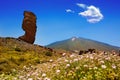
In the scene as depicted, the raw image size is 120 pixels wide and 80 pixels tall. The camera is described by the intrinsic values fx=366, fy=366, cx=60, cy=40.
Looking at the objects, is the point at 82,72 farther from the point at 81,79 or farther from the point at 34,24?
the point at 34,24

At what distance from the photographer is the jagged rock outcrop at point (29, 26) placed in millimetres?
68688

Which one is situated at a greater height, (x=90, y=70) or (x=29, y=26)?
(x=29, y=26)

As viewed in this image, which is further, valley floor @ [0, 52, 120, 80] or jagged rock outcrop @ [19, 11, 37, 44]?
jagged rock outcrop @ [19, 11, 37, 44]

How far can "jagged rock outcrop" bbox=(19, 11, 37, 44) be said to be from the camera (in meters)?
68.7

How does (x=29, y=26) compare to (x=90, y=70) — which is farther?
(x=29, y=26)

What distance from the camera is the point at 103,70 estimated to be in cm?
1445

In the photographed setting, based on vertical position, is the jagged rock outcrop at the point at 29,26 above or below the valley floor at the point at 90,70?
above

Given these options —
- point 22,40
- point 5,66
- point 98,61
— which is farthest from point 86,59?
point 22,40

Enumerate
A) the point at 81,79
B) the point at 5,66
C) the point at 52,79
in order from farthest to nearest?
the point at 5,66 < the point at 52,79 < the point at 81,79

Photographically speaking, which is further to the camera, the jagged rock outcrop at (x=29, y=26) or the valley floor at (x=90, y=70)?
the jagged rock outcrop at (x=29, y=26)

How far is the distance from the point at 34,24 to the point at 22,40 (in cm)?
389

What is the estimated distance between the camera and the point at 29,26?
6869 centimetres

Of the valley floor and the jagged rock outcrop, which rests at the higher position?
the jagged rock outcrop

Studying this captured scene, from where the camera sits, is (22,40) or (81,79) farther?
(22,40)
